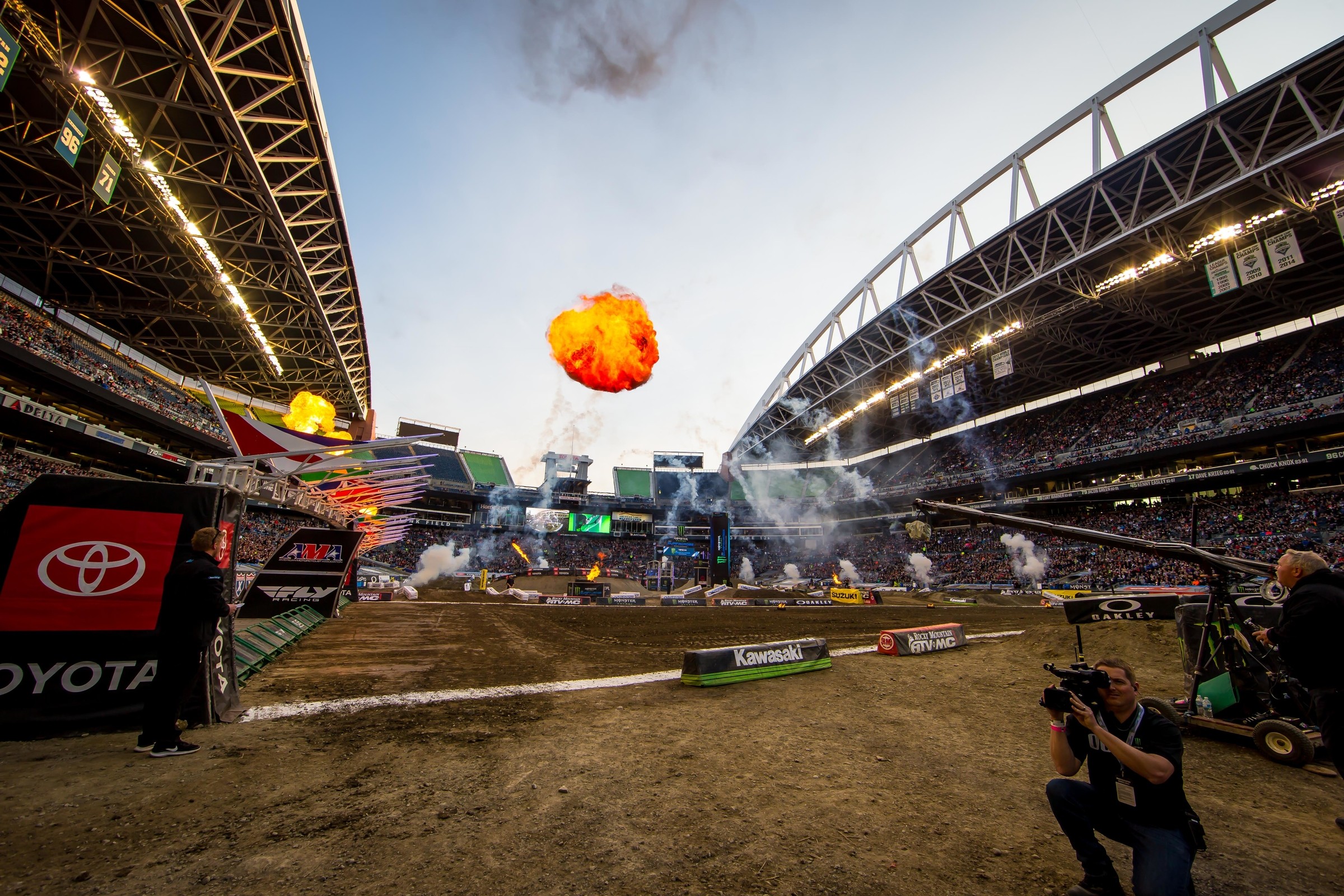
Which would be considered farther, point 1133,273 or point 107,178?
point 1133,273

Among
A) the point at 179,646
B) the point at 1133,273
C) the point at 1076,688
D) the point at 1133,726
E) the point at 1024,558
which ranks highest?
the point at 1133,273

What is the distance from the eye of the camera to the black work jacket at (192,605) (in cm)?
455

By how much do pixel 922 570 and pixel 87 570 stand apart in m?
48.8

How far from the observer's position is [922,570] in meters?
43.3

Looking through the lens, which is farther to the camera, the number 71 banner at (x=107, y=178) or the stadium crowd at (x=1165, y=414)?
the stadium crowd at (x=1165, y=414)

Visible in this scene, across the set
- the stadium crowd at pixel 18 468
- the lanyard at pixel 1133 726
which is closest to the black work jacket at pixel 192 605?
the lanyard at pixel 1133 726

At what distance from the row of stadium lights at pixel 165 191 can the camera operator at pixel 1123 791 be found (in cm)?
2329

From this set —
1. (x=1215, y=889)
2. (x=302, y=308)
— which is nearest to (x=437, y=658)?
(x=1215, y=889)

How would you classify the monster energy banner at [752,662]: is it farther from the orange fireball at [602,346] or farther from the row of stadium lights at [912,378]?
the row of stadium lights at [912,378]

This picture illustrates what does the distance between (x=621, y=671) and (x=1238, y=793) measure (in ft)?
26.8

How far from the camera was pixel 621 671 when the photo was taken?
31.3 ft

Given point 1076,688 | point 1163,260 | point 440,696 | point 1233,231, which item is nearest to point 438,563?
point 440,696

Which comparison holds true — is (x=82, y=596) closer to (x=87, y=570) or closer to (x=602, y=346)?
(x=87, y=570)

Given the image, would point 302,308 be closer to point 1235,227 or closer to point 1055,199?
point 1055,199
